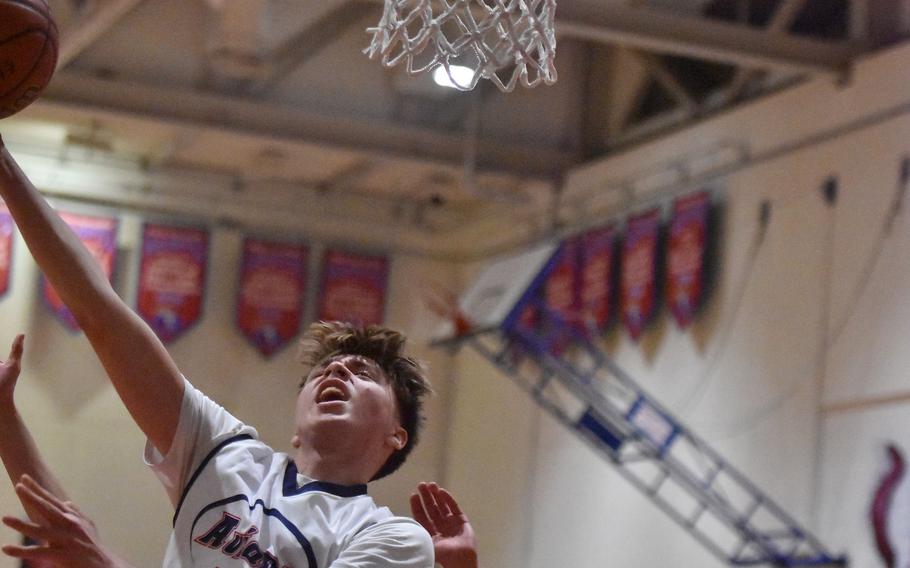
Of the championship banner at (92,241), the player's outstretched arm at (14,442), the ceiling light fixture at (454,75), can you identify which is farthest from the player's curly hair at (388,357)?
the championship banner at (92,241)

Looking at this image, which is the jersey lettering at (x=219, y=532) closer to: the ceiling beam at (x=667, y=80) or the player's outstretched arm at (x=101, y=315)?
the player's outstretched arm at (x=101, y=315)

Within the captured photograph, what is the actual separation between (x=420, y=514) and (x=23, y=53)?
1.44 meters

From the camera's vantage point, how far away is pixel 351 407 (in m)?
3.33

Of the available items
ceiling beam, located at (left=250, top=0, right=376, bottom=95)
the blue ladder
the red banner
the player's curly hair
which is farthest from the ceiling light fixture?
ceiling beam, located at (left=250, top=0, right=376, bottom=95)

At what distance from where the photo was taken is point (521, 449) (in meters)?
15.1

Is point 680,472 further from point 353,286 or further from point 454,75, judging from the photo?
point 454,75

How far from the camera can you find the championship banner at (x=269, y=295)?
15922mm

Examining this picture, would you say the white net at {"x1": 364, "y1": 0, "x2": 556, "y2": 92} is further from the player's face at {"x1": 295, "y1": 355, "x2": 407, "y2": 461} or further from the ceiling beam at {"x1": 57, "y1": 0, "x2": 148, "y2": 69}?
the ceiling beam at {"x1": 57, "y1": 0, "x2": 148, "y2": 69}

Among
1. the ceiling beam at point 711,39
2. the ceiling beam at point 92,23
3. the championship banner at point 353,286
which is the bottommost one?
the championship banner at point 353,286

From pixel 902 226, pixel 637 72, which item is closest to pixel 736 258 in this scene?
pixel 902 226

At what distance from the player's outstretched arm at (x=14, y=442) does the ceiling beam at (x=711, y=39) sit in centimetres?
797

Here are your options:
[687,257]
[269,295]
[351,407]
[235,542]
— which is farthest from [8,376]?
[269,295]

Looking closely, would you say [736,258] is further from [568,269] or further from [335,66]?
[335,66]

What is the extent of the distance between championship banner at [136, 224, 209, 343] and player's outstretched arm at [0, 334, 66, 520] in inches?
484
